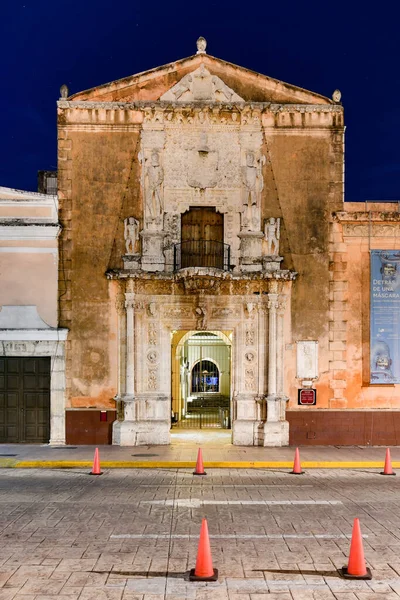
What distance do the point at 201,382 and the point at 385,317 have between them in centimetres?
2100

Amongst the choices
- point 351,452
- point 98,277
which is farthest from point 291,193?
point 351,452

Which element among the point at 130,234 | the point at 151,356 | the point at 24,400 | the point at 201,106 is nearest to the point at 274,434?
the point at 151,356

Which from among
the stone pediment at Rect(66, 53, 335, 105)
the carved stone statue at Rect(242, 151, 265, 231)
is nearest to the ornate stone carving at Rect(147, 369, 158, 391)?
the carved stone statue at Rect(242, 151, 265, 231)

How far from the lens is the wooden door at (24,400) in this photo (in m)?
20.9

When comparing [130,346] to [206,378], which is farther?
[206,378]

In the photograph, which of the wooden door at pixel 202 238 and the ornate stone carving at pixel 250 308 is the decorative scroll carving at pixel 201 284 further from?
the ornate stone carving at pixel 250 308

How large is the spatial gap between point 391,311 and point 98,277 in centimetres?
949

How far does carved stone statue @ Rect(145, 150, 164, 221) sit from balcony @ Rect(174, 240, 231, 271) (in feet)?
4.27

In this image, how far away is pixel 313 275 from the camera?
2123cm

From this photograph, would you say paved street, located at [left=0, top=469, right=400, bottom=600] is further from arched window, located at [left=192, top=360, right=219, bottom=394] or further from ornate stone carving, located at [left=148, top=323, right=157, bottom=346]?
arched window, located at [left=192, top=360, right=219, bottom=394]

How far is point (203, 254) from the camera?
21.3 meters

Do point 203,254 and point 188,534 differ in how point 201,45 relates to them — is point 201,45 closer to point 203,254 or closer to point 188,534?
point 203,254

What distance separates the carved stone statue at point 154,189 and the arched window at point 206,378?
21186mm

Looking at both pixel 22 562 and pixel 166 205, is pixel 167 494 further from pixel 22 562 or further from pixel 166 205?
pixel 166 205
